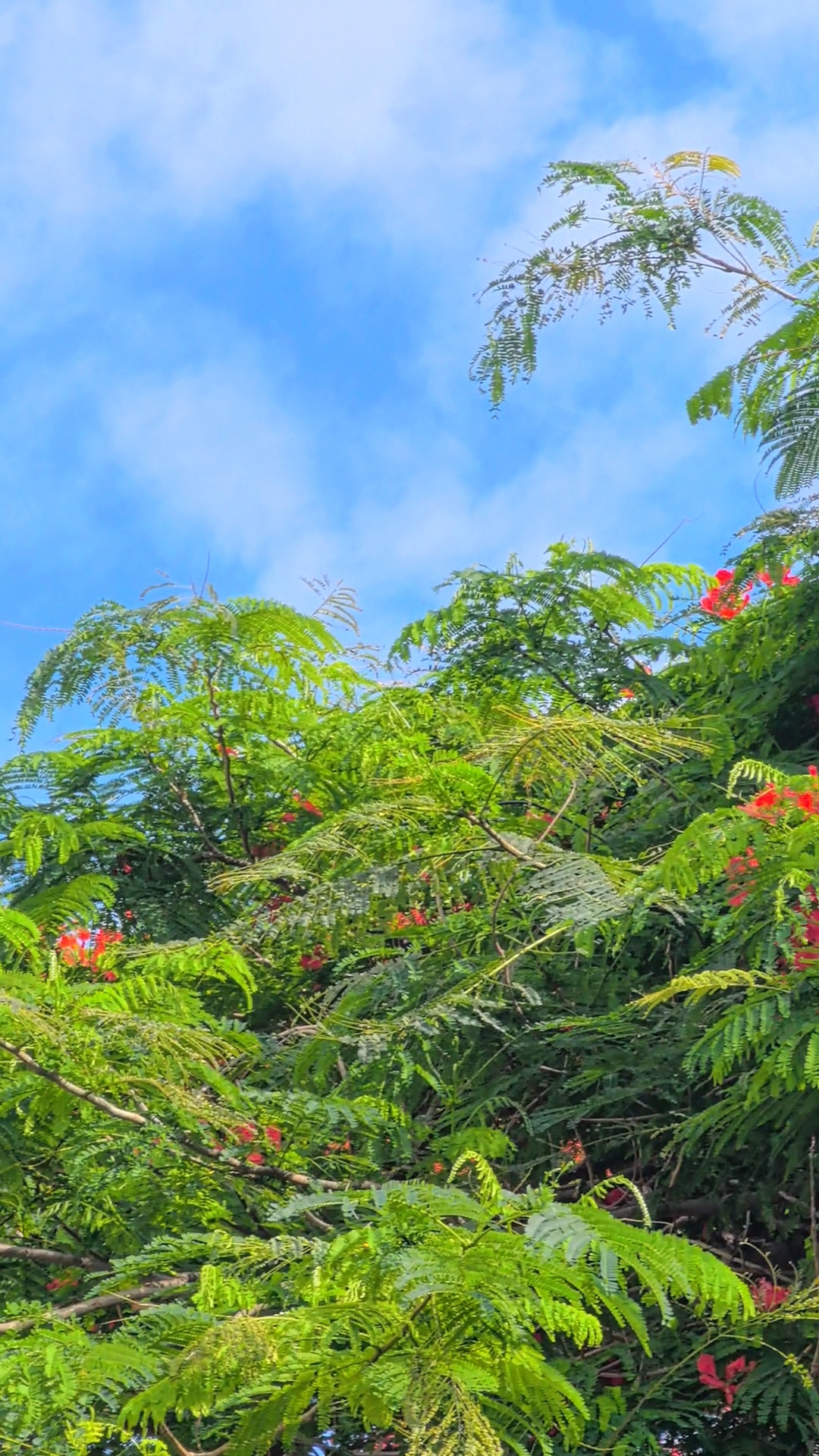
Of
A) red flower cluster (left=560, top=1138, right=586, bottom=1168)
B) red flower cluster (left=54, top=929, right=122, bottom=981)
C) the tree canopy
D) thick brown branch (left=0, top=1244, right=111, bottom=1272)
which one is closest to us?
the tree canopy

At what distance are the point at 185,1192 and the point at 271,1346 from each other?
1243 millimetres

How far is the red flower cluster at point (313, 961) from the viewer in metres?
5.65

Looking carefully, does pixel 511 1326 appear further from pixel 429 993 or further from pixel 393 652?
pixel 393 652

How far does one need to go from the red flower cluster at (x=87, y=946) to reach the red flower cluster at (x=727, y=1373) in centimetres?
199

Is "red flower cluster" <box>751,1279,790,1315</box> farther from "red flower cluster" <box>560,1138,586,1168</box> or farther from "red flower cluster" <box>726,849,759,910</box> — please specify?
"red flower cluster" <box>726,849,759,910</box>

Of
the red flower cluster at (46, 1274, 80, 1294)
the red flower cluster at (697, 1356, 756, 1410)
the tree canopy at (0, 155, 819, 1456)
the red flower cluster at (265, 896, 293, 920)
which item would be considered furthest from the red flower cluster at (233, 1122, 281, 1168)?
the red flower cluster at (697, 1356, 756, 1410)

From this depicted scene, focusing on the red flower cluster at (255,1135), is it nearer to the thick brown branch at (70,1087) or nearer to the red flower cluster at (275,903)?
the thick brown branch at (70,1087)

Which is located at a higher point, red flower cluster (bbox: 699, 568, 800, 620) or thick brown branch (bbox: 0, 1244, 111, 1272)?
red flower cluster (bbox: 699, 568, 800, 620)

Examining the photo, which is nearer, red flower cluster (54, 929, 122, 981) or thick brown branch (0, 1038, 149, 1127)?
thick brown branch (0, 1038, 149, 1127)

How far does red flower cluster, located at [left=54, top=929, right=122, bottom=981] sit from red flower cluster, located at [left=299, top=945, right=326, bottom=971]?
24.8 inches

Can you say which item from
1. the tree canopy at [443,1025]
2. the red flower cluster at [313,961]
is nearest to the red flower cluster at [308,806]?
the tree canopy at [443,1025]

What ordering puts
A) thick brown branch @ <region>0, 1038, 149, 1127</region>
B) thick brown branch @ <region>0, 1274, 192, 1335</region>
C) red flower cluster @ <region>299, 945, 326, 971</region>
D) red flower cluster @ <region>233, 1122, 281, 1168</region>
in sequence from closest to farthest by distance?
1. thick brown branch @ <region>0, 1274, 192, 1335</region>
2. thick brown branch @ <region>0, 1038, 149, 1127</region>
3. red flower cluster @ <region>233, 1122, 281, 1168</region>
4. red flower cluster @ <region>299, 945, 326, 971</region>

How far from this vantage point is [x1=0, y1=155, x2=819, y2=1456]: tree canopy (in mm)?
2955

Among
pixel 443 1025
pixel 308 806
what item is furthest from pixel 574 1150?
pixel 308 806
